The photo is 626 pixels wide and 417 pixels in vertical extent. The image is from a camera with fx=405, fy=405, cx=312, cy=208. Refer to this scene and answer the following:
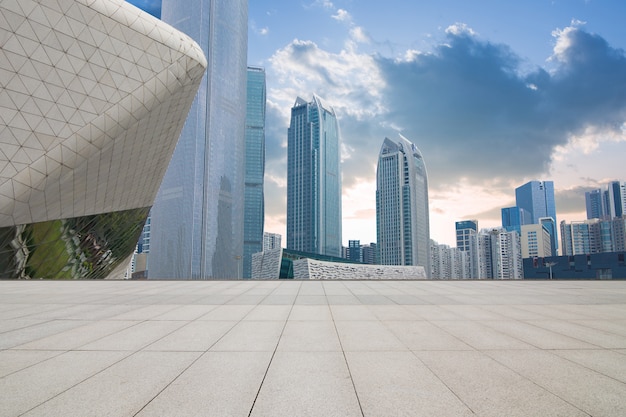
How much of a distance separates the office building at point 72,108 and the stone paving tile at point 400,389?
90.6ft

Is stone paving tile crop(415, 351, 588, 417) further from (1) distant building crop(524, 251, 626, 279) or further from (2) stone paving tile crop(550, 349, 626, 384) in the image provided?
(1) distant building crop(524, 251, 626, 279)

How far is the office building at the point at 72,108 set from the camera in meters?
24.8

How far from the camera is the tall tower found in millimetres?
166000

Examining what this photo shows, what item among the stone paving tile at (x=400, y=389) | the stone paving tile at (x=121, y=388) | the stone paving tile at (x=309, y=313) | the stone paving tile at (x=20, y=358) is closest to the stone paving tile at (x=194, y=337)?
the stone paving tile at (x=121, y=388)

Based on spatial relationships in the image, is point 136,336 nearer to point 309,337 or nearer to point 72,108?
point 309,337

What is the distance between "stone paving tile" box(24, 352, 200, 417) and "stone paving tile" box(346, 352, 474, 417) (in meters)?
2.58

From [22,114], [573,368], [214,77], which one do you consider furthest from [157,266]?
[573,368]

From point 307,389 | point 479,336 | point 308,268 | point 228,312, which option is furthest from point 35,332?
point 308,268

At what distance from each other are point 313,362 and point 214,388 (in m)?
1.68

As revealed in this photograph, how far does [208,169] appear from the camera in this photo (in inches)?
6673

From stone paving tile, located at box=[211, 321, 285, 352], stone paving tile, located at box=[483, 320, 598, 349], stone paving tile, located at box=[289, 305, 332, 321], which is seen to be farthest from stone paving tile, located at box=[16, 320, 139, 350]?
stone paving tile, located at box=[483, 320, 598, 349]

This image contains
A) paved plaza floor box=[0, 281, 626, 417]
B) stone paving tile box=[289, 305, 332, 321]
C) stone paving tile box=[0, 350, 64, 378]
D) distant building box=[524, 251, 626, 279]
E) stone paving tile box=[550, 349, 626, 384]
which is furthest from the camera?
distant building box=[524, 251, 626, 279]

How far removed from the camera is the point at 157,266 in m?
171

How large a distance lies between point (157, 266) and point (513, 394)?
7136 inches
